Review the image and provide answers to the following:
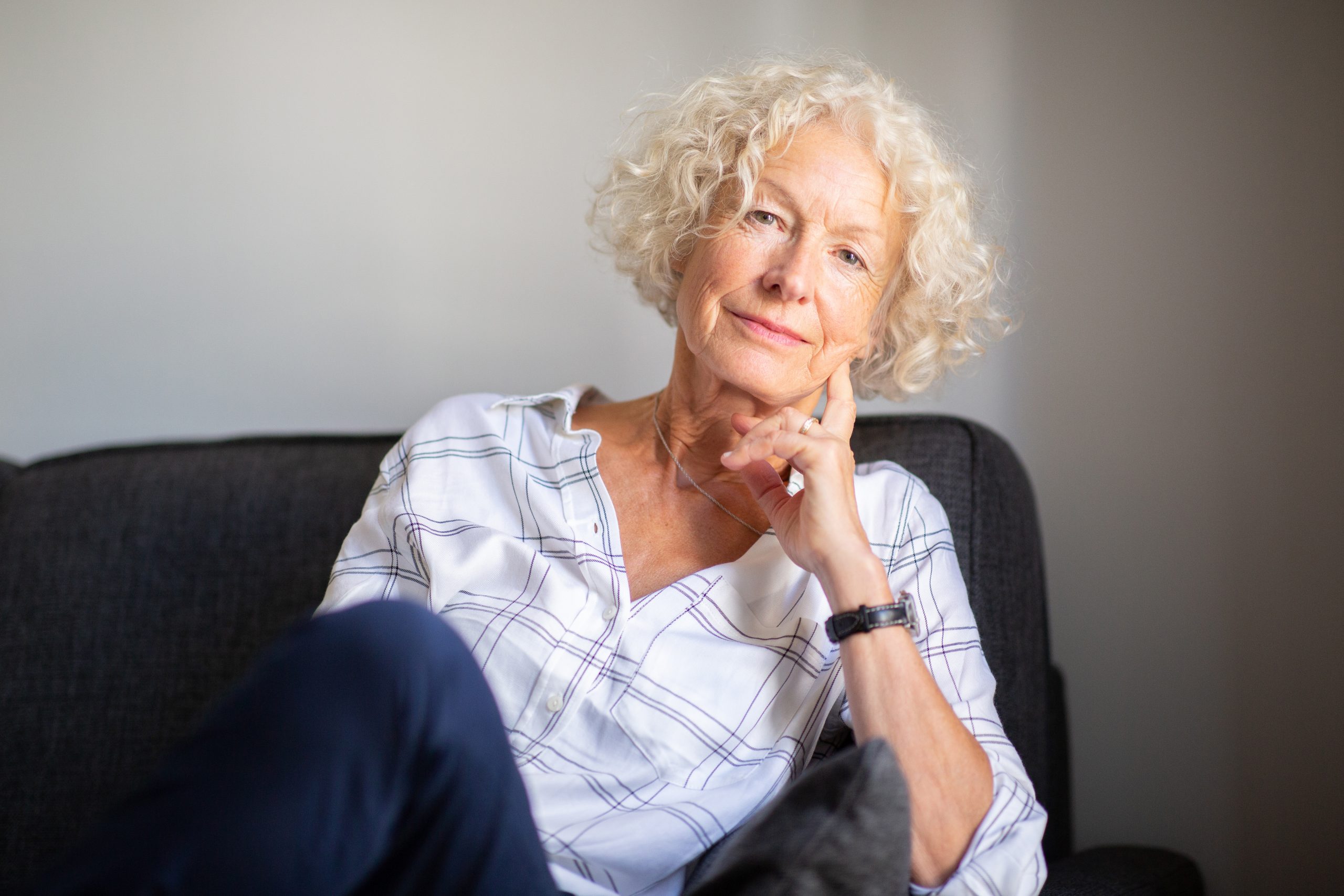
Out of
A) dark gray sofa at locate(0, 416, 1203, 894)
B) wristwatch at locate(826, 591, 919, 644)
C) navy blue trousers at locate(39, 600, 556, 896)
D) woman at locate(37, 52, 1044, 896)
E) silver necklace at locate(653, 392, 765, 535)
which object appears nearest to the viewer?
navy blue trousers at locate(39, 600, 556, 896)

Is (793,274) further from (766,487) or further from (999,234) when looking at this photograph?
(999,234)

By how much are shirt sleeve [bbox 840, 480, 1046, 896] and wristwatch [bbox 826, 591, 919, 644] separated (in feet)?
0.24

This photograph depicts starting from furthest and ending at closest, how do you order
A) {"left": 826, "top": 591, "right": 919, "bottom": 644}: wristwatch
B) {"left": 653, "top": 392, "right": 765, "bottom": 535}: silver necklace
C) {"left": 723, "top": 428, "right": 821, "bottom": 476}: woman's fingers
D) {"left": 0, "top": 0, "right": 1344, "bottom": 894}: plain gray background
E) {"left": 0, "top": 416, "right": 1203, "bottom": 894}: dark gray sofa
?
1. {"left": 0, "top": 0, "right": 1344, "bottom": 894}: plain gray background
2. {"left": 0, "top": 416, "right": 1203, "bottom": 894}: dark gray sofa
3. {"left": 653, "top": 392, "right": 765, "bottom": 535}: silver necklace
4. {"left": 723, "top": 428, "right": 821, "bottom": 476}: woman's fingers
5. {"left": 826, "top": 591, "right": 919, "bottom": 644}: wristwatch

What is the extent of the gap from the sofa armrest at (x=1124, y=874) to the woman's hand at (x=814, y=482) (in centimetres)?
42

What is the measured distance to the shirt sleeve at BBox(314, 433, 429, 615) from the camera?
1.22 meters

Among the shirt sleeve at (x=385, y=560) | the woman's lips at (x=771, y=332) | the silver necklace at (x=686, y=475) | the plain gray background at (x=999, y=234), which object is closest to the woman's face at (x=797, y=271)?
the woman's lips at (x=771, y=332)

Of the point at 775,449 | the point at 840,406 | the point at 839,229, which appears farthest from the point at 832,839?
the point at 839,229

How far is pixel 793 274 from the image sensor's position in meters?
1.18

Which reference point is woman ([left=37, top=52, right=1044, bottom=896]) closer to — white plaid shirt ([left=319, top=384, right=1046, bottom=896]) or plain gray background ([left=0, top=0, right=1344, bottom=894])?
white plaid shirt ([left=319, top=384, right=1046, bottom=896])

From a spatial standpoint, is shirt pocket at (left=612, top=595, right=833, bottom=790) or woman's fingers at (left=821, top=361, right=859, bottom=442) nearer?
shirt pocket at (left=612, top=595, right=833, bottom=790)

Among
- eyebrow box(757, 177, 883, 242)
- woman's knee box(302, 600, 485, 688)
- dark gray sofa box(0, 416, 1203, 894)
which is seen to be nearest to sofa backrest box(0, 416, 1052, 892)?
dark gray sofa box(0, 416, 1203, 894)

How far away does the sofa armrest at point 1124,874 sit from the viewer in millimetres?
1097

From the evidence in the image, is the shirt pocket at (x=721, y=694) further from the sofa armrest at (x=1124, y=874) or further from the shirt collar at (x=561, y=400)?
the sofa armrest at (x=1124, y=874)

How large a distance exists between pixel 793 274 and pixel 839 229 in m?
0.10
